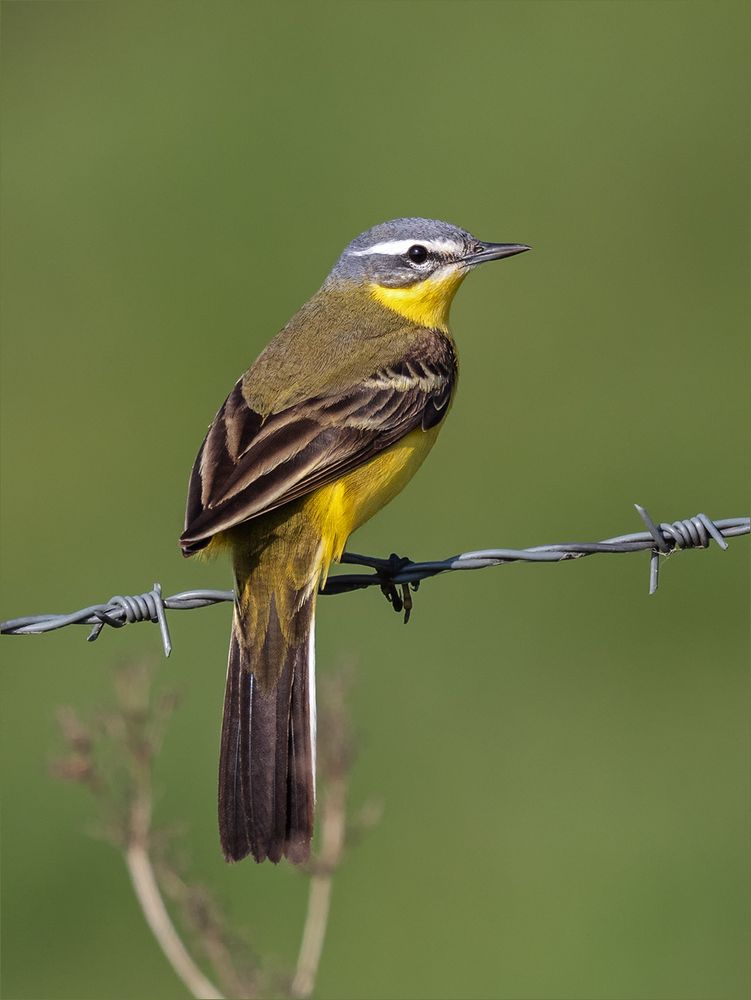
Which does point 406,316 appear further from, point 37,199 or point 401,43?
point 401,43

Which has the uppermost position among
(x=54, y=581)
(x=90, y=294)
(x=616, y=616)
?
(x=90, y=294)

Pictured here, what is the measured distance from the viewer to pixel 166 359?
52.2 feet

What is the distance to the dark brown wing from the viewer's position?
6.76m

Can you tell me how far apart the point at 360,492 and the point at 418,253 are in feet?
6.45

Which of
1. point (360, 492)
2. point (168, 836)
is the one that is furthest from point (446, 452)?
point (168, 836)

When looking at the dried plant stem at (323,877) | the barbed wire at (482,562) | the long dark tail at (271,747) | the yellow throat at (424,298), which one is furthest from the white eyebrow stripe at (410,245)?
the dried plant stem at (323,877)

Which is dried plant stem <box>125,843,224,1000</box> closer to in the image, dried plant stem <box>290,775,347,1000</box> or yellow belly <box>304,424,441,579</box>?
dried plant stem <box>290,775,347,1000</box>

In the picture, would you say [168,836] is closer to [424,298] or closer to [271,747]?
[271,747]

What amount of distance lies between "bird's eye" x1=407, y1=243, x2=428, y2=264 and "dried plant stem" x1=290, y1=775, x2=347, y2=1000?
10.8 ft

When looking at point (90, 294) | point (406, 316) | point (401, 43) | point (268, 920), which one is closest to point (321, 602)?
point (268, 920)

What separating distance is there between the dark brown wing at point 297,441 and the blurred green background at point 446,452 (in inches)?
126

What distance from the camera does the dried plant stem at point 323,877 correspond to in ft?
20.4

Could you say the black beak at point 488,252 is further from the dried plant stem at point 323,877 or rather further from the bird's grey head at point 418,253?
the dried plant stem at point 323,877

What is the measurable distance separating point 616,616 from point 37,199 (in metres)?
9.16
